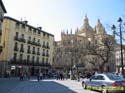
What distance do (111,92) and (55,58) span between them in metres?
70.3

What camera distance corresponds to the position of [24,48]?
60.4 m

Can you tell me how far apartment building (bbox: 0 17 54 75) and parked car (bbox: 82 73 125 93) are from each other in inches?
1401

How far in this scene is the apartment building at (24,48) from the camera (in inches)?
2165

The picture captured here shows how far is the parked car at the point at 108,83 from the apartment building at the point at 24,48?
35581mm

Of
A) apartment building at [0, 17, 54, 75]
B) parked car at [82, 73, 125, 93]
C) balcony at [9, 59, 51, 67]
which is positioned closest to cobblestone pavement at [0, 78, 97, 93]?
parked car at [82, 73, 125, 93]

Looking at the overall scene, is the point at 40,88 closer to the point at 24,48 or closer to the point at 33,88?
the point at 33,88

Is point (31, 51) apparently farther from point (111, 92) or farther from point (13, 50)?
point (111, 92)

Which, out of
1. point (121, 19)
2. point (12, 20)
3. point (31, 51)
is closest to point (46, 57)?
point (31, 51)

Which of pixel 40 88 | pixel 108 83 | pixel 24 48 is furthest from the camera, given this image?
pixel 24 48

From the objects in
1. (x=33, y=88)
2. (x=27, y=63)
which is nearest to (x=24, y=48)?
(x=27, y=63)

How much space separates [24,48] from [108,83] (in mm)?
46102

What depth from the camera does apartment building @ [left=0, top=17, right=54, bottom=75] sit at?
55000 mm

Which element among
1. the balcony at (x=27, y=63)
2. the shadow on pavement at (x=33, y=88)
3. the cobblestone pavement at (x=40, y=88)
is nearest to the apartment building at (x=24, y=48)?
the balcony at (x=27, y=63)

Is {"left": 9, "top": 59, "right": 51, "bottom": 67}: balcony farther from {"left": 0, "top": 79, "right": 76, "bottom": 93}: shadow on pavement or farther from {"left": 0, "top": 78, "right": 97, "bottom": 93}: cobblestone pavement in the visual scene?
{"left": 0, "top": 79, "right": 76, "bottom": 93}: shadow on pavement
